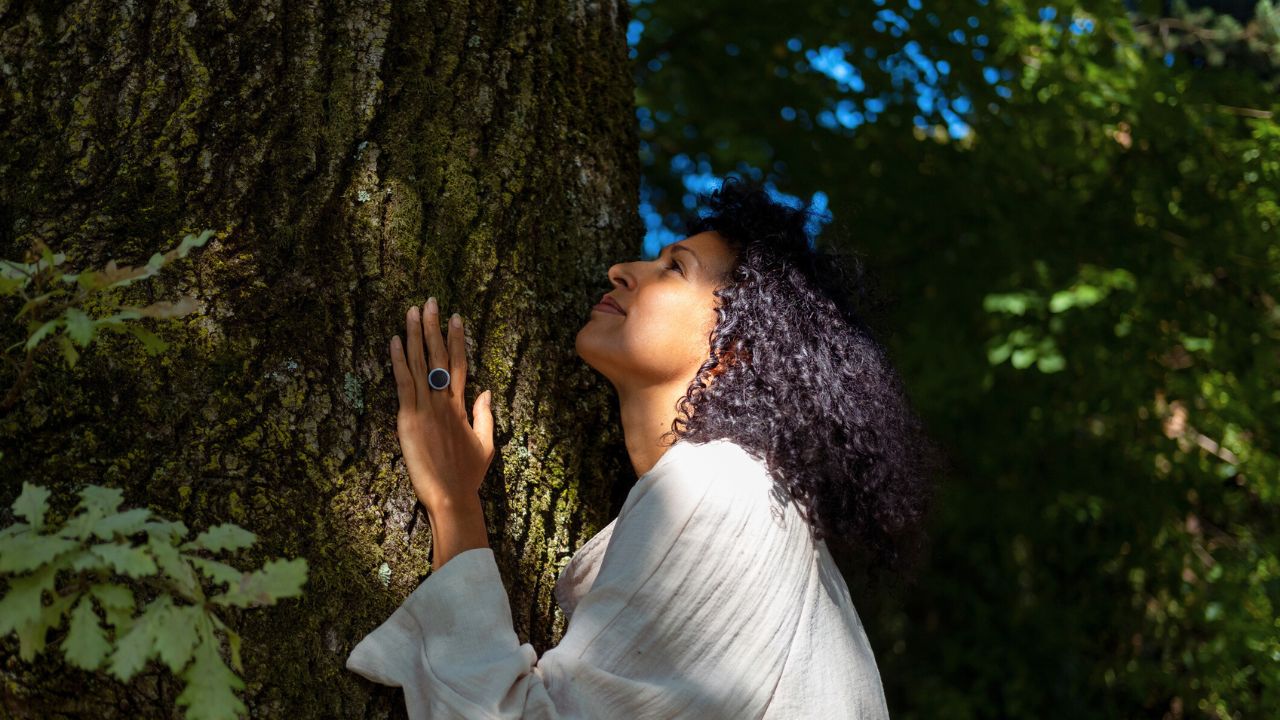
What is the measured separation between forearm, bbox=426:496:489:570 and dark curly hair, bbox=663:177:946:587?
411 millimetres

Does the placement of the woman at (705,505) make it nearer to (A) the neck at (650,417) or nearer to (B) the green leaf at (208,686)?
(A) the neck at (650,417)

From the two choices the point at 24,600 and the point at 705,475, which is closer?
the point at 24,600

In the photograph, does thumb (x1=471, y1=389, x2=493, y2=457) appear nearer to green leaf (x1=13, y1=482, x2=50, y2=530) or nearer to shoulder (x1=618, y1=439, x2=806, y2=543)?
shoulder (x1=618, y1=439, x2=806, y2=543)

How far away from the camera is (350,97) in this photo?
1938 mm

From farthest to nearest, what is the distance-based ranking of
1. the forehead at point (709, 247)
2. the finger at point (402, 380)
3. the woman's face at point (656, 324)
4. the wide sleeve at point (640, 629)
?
the forehead at point (709, 247)
the woman's face at point (656, 324)
the finger at point (402, 380)
the wide sleeve at point (640, 629)

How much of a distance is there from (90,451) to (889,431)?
1425 millimetres

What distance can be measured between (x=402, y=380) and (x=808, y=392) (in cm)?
75

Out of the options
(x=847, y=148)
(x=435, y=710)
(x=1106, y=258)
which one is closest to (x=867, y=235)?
(x=847, y=148)

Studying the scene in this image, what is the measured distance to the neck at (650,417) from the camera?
205cm

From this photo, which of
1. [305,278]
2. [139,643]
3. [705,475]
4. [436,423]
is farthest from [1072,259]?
[139,643]

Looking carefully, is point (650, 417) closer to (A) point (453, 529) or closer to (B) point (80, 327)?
(A) point (453, 529)

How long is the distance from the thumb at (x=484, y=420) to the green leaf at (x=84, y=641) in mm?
833

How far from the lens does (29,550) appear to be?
112 cm

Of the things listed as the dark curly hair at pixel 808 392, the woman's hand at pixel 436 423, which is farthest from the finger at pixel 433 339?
the dark curly hair at pixel 808 392
